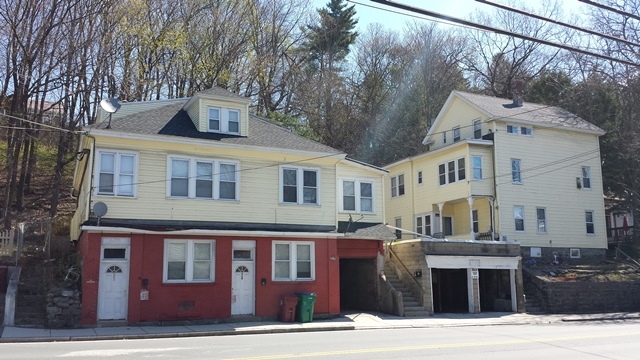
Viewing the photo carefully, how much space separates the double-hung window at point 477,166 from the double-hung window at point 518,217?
298 cm

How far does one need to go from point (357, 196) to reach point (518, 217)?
41.7 feet

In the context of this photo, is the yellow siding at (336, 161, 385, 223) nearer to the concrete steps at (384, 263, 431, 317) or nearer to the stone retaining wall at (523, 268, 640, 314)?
the concrete steps at (384, 263, 431, 317)

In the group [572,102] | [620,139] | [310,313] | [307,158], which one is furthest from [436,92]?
[310,313]

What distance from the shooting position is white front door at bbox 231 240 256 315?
890 inches

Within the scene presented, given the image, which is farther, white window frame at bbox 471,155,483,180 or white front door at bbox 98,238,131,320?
white window frame at bbox 471,155,483,180

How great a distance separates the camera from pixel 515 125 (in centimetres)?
3581

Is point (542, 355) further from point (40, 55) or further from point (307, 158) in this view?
point (40, 55)

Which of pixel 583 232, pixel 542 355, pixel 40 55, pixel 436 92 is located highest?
pixel 436 92

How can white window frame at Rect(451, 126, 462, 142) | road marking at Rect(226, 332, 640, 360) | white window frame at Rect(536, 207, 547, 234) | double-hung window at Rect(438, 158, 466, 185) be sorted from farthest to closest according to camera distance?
white window frame at Rect(451, 126, 462, 142) < white window frame at Rect(536, 207, 547, 234) < double-hung window at Rect(438, 158, 466, 185) < road marking at Rect(226, 332, 640, 360)

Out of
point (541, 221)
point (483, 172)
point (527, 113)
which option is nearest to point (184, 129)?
point (483, 172)

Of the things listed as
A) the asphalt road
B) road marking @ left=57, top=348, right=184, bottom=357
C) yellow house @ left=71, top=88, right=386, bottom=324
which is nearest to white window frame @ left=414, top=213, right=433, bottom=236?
yellow house @ left=71, top=88, right=386, bottom=324

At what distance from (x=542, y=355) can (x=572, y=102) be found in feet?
119

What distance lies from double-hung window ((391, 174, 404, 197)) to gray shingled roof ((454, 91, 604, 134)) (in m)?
7.06

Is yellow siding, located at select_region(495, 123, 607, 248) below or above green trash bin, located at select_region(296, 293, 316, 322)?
above
